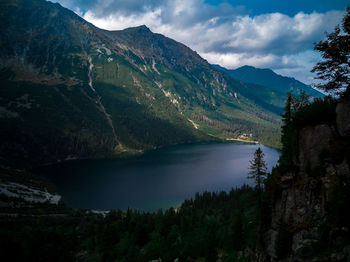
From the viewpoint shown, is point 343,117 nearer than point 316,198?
Yes

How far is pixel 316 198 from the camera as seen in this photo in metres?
19.5

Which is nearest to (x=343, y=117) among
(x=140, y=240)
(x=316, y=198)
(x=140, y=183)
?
(x=316, y=198)

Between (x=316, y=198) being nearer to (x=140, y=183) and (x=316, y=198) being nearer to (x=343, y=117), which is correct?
(x=343, y=117)

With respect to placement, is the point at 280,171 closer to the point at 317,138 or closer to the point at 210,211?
the point at 317,138

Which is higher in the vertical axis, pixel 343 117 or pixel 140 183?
pixel 343 117

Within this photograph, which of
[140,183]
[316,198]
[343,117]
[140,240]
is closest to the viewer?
[343,117]

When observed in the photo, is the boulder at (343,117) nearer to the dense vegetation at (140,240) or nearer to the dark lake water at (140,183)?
the dense vegetation at (140,240)

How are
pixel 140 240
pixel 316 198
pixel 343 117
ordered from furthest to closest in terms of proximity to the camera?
pixel 140 240, pixel 316 198, pixel 343 117

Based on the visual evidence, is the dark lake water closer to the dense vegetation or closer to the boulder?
the dense vegetation

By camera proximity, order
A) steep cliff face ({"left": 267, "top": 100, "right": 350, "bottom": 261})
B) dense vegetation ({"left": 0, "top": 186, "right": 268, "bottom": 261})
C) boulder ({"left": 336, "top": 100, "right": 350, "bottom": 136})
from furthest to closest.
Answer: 1. dense vegetation ({"left": 0, "top": 186, "right": 268, "bottom": 261})
2. boulder ({"left": 336, "top": 100, "right": 350, "bottom": 136})
3. steep cliff face ({"left": 267, "top": 100, "right": 350, "bottom": 261})

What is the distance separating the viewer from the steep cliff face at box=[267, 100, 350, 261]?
15.5 metres

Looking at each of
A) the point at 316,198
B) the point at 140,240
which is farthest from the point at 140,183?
the point at 316,198

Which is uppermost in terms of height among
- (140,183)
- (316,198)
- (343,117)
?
(343,117)

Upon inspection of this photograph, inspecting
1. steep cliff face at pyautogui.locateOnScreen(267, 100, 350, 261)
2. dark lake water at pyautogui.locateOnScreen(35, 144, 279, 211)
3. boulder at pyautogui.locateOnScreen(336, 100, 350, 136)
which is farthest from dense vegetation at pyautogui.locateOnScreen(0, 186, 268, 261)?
dark lake water at pyautogui.locateOnScreen(35, 144, 279, 211)
